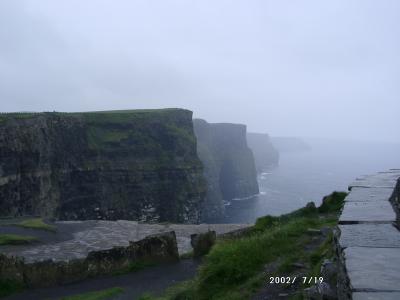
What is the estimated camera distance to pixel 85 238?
986 inches

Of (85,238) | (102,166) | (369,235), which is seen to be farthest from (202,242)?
(102,166)

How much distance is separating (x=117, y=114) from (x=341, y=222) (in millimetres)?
87377

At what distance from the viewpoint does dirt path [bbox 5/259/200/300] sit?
15531 mm

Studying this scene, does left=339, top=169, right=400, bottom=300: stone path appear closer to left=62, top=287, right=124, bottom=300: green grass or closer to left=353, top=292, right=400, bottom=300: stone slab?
left=353, top=292, right=400, bottom=300: stone slab

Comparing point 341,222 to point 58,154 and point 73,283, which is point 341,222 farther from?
point 58,154

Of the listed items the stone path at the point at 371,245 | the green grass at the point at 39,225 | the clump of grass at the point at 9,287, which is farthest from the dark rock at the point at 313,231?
the green grass at the point at 39,225

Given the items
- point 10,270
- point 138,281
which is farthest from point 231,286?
point 10,270

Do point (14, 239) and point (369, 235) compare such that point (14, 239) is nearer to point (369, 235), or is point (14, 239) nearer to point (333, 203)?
point (333, 203)

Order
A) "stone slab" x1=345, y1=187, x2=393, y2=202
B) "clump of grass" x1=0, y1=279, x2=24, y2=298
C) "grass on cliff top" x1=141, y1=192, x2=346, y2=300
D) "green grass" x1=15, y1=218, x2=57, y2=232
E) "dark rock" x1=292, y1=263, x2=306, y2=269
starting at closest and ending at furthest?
"stone slab" x1=345, y1=187, x2=393, y2=202 < "grass on cliff top" x1=141, y1=192, x2=346, y2=300 < "dark rock" x1=292, y1=263, x2=306, y2=269 < "clump of grass" x1=0, y1=279, x2=24, y2=298 < "green grass" x1=15, y1=218, x2=57, y2=232

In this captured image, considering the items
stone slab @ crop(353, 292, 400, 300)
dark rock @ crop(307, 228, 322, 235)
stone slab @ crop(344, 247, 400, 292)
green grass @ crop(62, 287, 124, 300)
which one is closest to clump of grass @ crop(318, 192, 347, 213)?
dark rock @ crop(307, 228, 322, 235)

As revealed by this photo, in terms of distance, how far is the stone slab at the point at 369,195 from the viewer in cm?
712

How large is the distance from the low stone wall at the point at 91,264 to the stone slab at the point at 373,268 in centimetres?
1521

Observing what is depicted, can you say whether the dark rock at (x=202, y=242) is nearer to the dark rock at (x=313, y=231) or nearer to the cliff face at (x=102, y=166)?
the dark rock at (x=313, y=231)

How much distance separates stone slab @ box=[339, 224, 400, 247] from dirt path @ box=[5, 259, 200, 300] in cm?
1058
